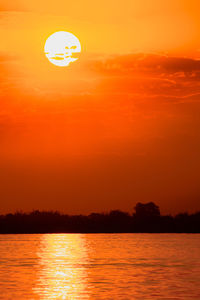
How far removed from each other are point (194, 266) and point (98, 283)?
22166mm

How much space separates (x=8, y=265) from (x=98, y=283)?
22.2m

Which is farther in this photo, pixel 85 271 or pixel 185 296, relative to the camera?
pixel 85 271

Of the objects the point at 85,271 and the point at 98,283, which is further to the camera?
the point at 85,271

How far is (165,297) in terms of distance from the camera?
4369cm

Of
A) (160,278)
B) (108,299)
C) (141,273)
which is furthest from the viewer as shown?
(141,273)

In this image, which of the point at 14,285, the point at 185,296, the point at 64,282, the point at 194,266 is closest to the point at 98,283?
the point at 64,282

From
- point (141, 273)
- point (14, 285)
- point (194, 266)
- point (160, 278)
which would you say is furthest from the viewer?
point (194, 266)

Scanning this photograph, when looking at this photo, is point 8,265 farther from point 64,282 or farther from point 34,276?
point 64,282

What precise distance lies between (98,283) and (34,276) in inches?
306

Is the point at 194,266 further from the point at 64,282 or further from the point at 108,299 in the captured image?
the point at 108,299

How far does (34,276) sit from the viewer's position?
Answer: 5831cm

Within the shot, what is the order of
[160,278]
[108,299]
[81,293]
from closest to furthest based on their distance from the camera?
1. [108,299]
2. [81,293]
3. [160,278]

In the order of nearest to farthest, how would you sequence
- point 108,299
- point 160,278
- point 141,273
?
point 108,299
point 160,278
point 141,273

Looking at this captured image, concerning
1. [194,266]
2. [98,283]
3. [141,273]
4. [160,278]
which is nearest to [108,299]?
[98,283]
